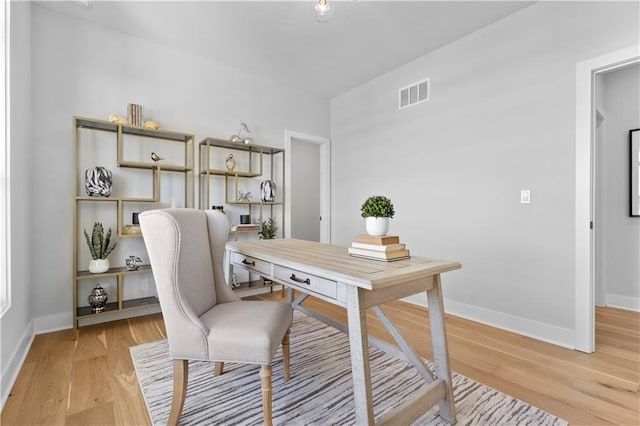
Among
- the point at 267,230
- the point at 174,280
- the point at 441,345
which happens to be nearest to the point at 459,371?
the point at 441,345

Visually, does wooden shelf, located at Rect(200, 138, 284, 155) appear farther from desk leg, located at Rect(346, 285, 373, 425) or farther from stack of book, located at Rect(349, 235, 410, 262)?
desk leg, located at Rect(346, 285, 373, 425)

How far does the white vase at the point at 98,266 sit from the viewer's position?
8.46 ft

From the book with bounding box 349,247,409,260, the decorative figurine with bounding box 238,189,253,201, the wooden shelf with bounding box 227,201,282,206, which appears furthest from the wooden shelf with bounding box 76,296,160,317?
the book with bounding box 349,247,409,260

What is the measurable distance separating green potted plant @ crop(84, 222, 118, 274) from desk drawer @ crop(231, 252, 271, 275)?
4.56 ft

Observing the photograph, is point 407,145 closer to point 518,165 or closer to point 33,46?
point 518,165

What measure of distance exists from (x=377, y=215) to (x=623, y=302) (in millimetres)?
3452

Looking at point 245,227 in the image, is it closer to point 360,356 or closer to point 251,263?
point 251,263

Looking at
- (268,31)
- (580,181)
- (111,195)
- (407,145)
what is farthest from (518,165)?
(111,195)

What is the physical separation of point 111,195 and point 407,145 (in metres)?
3.10

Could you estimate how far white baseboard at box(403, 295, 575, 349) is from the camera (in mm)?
2354

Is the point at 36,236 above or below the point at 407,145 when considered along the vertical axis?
below

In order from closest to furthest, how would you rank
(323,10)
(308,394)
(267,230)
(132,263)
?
(308,394)
(323,10)
(132,263)
(267,230)

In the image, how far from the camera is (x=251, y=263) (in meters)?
1.85

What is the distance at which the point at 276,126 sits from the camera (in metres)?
4.05
